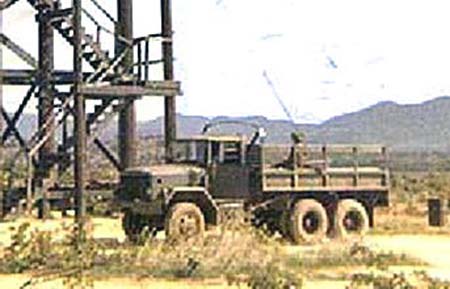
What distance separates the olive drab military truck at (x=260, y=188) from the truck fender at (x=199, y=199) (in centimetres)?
2

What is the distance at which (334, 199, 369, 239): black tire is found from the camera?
28125 mm

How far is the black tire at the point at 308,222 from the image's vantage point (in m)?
27.3

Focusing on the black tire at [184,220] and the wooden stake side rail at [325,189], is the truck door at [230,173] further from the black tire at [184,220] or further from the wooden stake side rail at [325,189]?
the black tire at [184,220]

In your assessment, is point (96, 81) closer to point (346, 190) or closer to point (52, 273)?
point (346, 190)

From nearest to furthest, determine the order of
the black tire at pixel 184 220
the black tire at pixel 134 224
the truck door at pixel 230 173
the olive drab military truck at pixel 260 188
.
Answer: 1. the black tire at pixel 184 220
2. the olive drab military truck at pixel 260 188
3. the black tire at pixel 134 224
4. the truck door at pixel 230 173

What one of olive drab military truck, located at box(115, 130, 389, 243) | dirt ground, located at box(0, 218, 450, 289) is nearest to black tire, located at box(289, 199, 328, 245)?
olive drab military truck, located at box(115, 130, 389, 243)

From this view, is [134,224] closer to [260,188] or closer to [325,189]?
[260,188]

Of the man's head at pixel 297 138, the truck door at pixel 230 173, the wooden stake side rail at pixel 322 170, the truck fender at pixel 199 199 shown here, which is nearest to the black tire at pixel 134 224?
the truck fender at pixel 199 199

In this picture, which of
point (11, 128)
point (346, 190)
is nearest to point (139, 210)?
point (346, 190)

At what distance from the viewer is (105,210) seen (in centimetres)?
3412

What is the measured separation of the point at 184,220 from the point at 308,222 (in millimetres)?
4096

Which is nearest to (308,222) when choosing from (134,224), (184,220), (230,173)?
(230,173)

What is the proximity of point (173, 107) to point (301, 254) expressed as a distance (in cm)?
866

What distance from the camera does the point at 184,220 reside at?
25047mm
